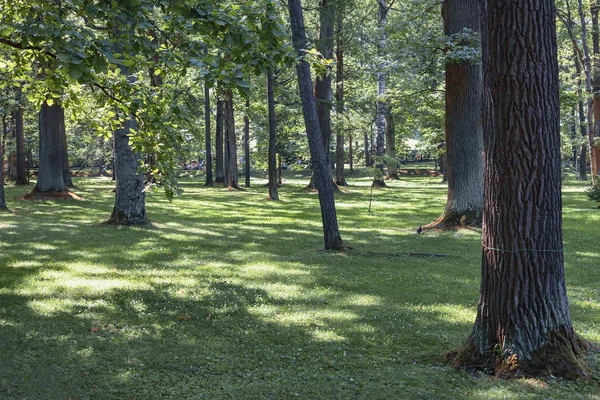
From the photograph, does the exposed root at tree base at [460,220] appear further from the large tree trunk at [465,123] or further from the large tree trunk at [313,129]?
the large tree trunk at [313,129]

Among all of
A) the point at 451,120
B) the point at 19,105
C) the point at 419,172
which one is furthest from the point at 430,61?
the point at 419,172

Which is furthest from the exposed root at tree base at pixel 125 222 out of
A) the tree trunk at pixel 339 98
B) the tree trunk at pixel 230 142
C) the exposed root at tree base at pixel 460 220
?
the tree trunk at pixel 230 142

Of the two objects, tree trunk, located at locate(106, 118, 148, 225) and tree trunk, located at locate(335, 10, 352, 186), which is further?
tree trunk, located at locate(335, 10, 352, 186)

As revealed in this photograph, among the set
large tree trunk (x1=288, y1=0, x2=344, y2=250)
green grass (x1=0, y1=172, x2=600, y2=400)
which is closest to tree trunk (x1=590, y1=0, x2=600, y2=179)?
green grass (x1=0, y1=172, x2=600, y2=400)

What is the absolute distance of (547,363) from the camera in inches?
175

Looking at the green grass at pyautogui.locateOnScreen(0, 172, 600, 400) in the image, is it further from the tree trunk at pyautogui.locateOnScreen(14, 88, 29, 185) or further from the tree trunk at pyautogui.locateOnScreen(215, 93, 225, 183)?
the tree trunk at pyautogui.locateOnScreen(215, 93, 225, 183)

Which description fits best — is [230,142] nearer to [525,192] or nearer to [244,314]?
[244,314]

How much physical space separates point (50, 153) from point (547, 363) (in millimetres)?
19985

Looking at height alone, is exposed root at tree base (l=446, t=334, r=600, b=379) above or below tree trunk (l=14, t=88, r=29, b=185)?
below

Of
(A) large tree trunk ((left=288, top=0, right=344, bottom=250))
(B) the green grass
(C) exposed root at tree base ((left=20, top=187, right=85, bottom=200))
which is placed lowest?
(B) the green grass

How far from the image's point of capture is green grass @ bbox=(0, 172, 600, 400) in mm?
4570

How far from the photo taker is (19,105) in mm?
24641

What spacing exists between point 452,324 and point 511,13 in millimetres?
3471

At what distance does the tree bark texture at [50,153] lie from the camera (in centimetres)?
2072
